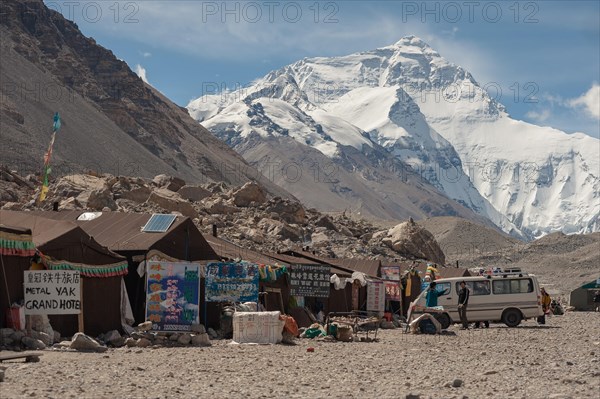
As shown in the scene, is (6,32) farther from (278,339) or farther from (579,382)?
(579,382)

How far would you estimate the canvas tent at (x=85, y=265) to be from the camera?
20156 mm

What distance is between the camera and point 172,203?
217ft

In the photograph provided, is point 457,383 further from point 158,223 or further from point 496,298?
point 496,298

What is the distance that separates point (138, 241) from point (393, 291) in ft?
54.0

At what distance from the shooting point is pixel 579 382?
14531 mm

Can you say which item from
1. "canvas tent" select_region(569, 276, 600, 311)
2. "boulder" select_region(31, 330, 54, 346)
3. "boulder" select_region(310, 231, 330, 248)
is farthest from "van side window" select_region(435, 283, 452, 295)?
"boulder" select_region(310, 231, 330, 248)

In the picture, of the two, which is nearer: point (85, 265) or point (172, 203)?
point (85, 265)

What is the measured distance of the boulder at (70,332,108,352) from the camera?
18438 mm

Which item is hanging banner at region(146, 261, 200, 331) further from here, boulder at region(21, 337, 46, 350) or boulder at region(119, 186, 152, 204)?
boulder at region(119, 186, 152, 204)

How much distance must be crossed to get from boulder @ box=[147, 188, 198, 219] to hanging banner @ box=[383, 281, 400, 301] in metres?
28.3

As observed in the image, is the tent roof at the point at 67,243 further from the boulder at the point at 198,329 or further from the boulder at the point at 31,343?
the boulder at the point at 198,329


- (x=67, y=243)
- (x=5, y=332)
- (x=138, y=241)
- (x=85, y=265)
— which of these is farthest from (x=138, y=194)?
(x=5, y=332)

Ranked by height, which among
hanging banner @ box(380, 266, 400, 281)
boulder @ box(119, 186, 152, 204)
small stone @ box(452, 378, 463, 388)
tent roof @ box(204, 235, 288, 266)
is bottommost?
small stone @ box(452, 378, 463, 388)

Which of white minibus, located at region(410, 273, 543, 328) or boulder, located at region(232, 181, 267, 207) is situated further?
boulder, located at region(232, 181, 267, 207)
